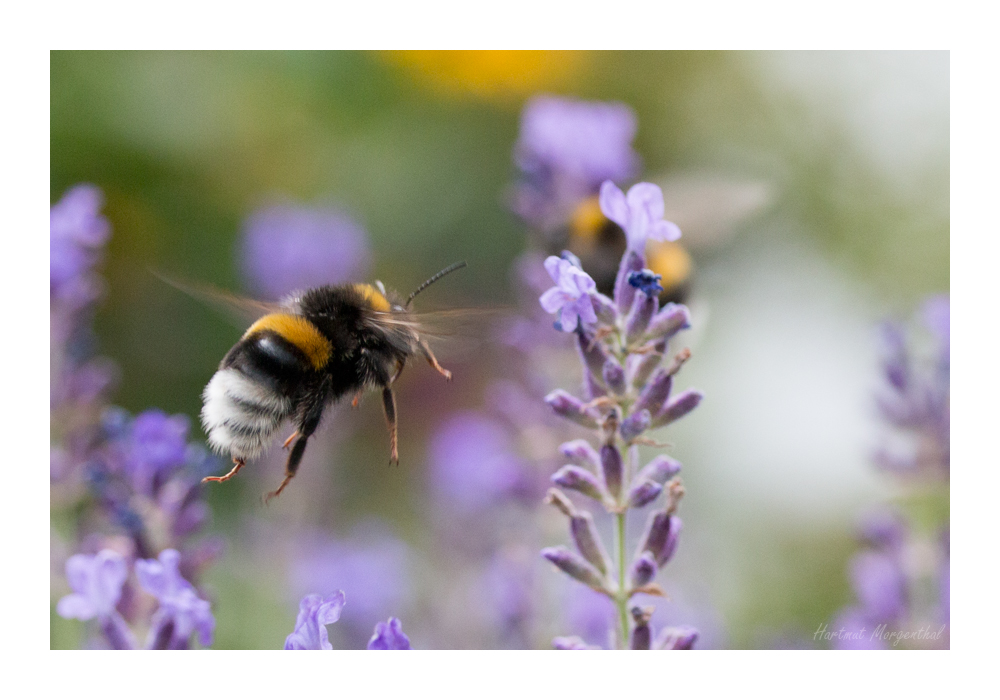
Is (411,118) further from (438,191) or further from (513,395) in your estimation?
(513,395)

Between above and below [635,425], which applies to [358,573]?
below

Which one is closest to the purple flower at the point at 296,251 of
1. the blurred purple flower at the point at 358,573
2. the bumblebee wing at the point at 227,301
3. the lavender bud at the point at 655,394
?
the blurred purple flower at the point at 358,573

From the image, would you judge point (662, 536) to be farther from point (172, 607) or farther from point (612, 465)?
point (172, 607)

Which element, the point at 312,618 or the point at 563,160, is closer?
the point at 312,618

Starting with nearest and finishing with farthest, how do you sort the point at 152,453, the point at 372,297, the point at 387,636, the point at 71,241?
the point at 387,636 < the point at 372,297 < the point at 152,453 < the point at 71,241

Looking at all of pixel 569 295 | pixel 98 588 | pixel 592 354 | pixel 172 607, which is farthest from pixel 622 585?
pixel 98 588

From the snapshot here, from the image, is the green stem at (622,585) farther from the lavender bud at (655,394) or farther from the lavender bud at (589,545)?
the lavender bud at (655,394)
